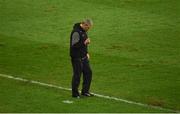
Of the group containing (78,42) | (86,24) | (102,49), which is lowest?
(102,49)

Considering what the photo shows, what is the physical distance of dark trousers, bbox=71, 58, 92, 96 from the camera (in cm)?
1734

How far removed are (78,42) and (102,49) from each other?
7532 millimetres

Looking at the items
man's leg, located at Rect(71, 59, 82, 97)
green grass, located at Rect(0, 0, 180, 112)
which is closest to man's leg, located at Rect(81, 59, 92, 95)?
man's leg, located at Rect(71, 59, 82, 97)

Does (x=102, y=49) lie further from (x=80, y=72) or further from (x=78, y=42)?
(x=78, y=42)

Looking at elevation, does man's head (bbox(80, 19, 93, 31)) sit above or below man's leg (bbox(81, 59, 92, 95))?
above

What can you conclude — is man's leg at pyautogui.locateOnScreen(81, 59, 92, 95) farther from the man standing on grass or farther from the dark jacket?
the dark jacket

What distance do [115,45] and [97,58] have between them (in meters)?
2.00

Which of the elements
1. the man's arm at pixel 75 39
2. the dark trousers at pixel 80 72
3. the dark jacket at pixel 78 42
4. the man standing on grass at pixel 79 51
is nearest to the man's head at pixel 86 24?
the man standing on grass at pixel 79 51

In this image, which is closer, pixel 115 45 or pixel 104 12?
pixel 115 45

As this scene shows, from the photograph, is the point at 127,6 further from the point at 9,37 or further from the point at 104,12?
the point at 9,37

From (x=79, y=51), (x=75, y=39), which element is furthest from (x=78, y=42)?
(x=79, y=51)

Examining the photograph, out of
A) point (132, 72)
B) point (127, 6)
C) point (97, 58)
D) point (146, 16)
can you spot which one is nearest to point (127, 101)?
point (132, 72)

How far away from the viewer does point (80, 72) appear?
17422 mm

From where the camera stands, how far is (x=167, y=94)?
18.5m
